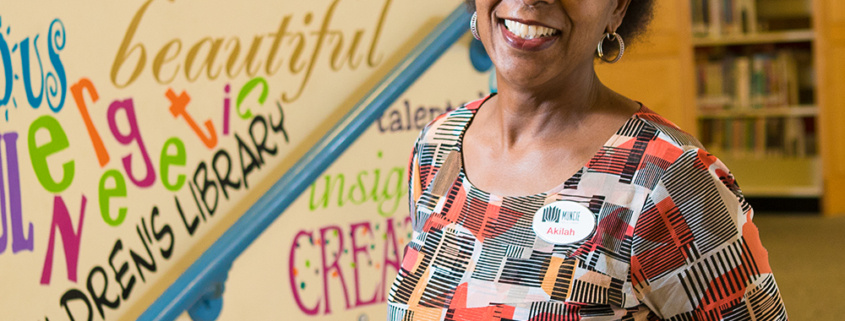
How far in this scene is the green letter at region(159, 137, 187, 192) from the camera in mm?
1548

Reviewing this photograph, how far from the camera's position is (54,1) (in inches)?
55.6

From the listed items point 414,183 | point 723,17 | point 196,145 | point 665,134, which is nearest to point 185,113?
point 196,145

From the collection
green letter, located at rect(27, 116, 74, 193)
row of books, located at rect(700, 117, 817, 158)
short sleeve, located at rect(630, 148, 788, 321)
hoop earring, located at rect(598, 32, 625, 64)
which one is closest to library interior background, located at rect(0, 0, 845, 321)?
green letter, located at rect(27, 116, 74, 193)

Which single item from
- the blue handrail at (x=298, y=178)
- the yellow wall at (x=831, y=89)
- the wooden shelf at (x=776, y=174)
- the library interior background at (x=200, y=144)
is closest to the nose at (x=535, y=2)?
the library interior background at (x=200, y=144)

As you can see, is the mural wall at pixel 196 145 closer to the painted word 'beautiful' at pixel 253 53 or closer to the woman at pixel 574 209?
the painted word 'beautiful' at pixel 253 53

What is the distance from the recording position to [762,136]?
4871 mm

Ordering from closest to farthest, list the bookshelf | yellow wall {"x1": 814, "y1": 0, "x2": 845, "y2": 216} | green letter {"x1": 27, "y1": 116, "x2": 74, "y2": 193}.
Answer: green letter {"x1": 27, "y1": 116, "x2": 74, "y2": 193}
yellow wall {"x1": 814, "y1": 0, "x2": 845, "y2": 216}
the bookshelf

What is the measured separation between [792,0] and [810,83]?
1.74 feet

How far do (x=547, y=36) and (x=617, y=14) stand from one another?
112 millimetres

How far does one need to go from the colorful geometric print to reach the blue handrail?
0.71 metres

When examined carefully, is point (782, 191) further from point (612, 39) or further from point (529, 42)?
point (529, 42)

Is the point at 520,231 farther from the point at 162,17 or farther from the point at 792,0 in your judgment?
the point at 792,0

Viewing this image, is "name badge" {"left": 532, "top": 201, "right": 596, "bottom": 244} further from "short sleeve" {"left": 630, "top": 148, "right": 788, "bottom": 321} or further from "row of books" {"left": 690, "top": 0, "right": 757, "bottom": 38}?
"row of books" {"left": 690, "top": 0, "right": 757, "bottom": 38}

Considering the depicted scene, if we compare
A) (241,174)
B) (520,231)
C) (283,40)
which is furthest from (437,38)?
(520,231)
